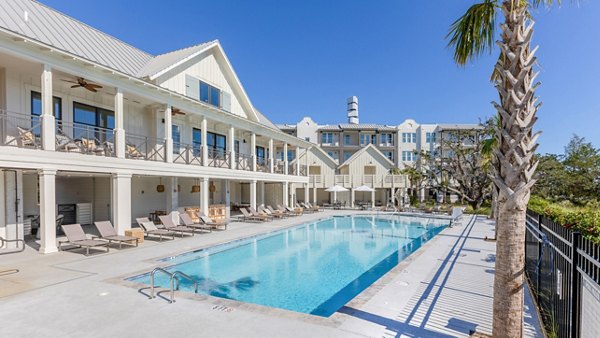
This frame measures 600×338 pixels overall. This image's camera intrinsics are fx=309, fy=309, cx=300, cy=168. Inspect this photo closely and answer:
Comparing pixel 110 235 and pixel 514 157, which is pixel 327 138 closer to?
pixel 110 235

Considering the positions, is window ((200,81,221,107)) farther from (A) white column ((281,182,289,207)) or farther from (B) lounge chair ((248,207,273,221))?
(A) white column ((281,182,289,207))

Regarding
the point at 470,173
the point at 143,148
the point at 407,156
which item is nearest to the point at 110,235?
the point at 143,148

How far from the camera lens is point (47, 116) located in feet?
34.9

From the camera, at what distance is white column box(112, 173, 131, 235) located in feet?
42.5

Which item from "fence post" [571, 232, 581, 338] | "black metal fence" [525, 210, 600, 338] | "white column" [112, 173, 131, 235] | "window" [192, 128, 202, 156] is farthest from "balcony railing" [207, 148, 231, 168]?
"fence post" [571, 232, 581, 338]

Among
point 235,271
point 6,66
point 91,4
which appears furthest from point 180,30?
point 235,271

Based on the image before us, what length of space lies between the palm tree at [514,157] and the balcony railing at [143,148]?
14.5 metres

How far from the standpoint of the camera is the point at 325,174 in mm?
39531

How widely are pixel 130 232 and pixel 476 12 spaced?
13651mm

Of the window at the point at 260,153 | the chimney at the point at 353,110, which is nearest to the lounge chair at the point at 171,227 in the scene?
the window at the point at 260,153

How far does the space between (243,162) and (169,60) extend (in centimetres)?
855

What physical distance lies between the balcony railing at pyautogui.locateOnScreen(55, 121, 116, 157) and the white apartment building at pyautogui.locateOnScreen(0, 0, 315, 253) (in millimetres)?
52

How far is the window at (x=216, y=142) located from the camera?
22438mm

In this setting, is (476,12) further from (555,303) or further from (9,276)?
(9,276)
